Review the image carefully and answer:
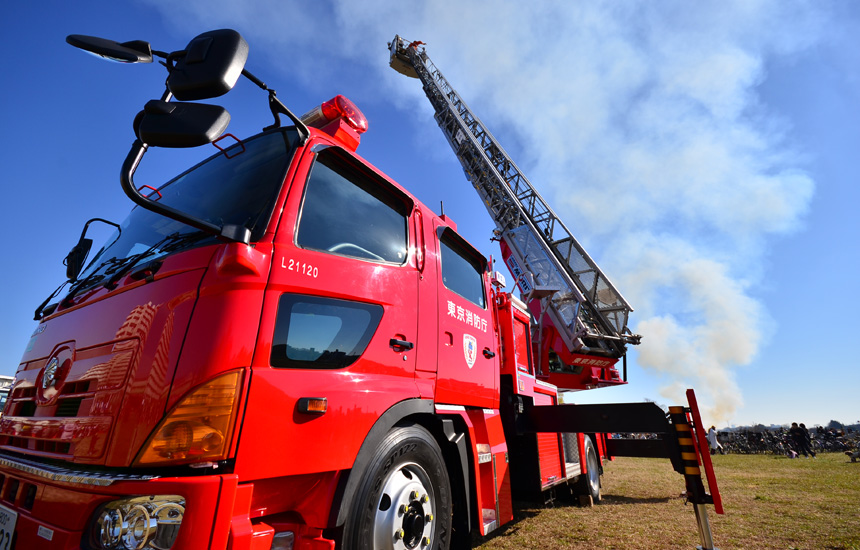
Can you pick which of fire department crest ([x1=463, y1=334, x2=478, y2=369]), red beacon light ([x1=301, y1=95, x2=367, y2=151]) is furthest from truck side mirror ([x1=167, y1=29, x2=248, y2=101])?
fire department crest ([x1=463, y1=334, x2=478, y2=369])

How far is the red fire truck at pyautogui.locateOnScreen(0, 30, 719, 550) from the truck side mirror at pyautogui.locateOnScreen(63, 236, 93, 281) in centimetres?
2

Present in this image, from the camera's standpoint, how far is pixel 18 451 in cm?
189

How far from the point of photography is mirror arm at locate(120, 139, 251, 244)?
143 cm

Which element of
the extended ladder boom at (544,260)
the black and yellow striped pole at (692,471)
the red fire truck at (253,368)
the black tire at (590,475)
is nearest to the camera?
the red fire truck at (253,368)

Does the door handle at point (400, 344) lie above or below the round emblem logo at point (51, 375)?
above

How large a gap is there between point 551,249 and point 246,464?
34.3 ft

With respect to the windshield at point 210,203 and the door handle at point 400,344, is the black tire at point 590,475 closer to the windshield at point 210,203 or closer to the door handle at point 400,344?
the door handle at point 400,344

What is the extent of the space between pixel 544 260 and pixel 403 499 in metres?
9.26

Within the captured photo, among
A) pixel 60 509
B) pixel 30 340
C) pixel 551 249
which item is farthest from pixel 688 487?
pixel 551 249

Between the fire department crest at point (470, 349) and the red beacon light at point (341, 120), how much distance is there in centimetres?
159

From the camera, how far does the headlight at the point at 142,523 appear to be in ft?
4.42

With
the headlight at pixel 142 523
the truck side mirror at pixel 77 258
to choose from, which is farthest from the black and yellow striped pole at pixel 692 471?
the truck side mirror at pixel 77 258

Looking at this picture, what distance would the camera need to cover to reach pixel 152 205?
4.76ft

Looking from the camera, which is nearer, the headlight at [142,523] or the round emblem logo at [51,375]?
the headlight at [142,523]
